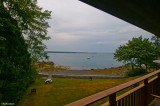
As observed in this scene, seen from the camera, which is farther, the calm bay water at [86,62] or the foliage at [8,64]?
the calm bay water at [86,62]

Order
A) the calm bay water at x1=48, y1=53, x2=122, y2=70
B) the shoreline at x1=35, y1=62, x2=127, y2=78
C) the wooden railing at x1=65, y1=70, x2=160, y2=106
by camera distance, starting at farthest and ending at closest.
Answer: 1. the calm bay water at x1=48, y1=53, x2=122, y2=70
2. the shoreline at x1=35, y1=62, x2=127, y2=78
3. the wooden railing at x1=65, y1=70, x2=160, y2=106

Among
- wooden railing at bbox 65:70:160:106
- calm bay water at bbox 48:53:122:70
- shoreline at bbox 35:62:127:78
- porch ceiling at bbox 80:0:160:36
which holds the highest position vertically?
porch ceiling at bbox 80:0:160:36

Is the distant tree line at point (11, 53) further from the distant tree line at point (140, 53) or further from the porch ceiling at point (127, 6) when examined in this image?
the distant tree line at point (140, 53)

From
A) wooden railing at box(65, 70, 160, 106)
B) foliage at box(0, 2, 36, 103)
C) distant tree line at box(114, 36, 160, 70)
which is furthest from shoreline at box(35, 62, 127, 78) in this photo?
wooden railing at box(65, 70, 160, 106)

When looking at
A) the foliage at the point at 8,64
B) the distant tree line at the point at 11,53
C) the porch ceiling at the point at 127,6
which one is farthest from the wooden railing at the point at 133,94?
the foliage at the point at 8,64

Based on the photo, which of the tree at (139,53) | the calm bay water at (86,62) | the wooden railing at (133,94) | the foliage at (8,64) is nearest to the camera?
the wooden railing at (133,94)

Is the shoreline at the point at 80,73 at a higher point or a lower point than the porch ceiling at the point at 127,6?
lower

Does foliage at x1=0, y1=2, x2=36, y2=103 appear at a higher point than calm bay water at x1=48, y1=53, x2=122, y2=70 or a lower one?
higher

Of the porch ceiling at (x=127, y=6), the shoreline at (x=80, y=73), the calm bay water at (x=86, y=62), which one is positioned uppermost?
the porch ceiling at (x=127, y=6)

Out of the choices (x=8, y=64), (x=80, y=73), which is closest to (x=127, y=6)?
(x=8, y=64)

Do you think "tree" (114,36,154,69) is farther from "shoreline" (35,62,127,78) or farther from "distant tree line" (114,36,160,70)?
"shoreline" (35,62,127,78)

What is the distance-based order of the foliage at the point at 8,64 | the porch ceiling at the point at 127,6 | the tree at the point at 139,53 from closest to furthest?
the porch ceiling at the point at 127,6 < the foliage at the point at 8,64 < the tree at the point at 139,53

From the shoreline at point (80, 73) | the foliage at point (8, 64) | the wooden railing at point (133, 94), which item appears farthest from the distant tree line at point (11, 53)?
the shoreline at point (80, 73)

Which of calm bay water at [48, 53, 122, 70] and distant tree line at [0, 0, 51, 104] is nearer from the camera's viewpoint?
distant tree line at [0, 0, 51, 104]
